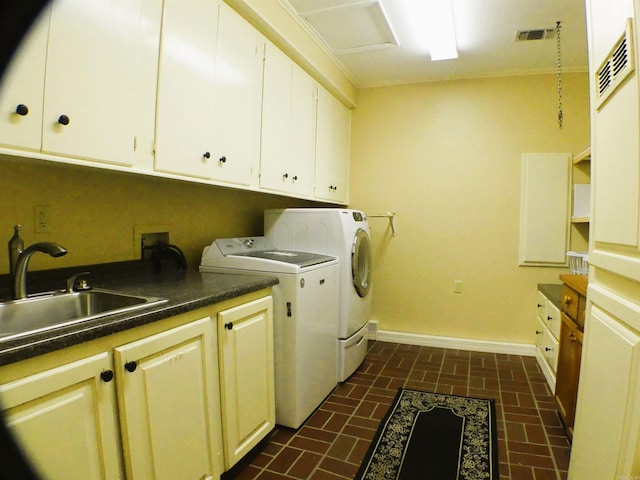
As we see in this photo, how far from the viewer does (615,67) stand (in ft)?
3.48

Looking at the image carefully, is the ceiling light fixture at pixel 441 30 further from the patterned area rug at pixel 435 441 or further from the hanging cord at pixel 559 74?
the patterned area rug at pixel 435 441

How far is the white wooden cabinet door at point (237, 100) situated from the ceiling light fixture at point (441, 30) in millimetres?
1115

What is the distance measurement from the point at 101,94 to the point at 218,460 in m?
1.51

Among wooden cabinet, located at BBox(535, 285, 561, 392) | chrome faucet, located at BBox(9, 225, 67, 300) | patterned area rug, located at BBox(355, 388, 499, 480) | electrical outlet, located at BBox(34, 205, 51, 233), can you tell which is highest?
electrical outlet, located at BBox(34, 205, 51, 233)

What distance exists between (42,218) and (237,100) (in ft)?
3.53

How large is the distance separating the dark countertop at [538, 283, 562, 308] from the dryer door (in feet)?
4.39

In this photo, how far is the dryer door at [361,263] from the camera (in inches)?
109

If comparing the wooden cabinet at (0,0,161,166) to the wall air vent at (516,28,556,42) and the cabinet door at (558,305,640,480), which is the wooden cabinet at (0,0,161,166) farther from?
the wall air vent at (516,28,556,42)

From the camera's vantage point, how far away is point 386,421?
218cm

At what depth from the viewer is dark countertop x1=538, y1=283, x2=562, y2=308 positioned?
2524 millimetres

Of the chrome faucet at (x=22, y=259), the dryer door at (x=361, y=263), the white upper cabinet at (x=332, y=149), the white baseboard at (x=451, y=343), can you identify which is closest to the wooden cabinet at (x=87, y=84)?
the chrome faucet at (x=22, y=259)

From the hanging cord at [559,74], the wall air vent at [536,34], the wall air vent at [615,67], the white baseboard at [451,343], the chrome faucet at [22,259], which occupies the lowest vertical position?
the white baseboard at [451,343]

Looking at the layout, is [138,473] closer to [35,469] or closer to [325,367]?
[35,469]

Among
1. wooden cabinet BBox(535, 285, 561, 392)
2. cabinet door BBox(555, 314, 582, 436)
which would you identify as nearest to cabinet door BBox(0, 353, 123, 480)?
cabinet door BBox(555, 314, 582, 436)
